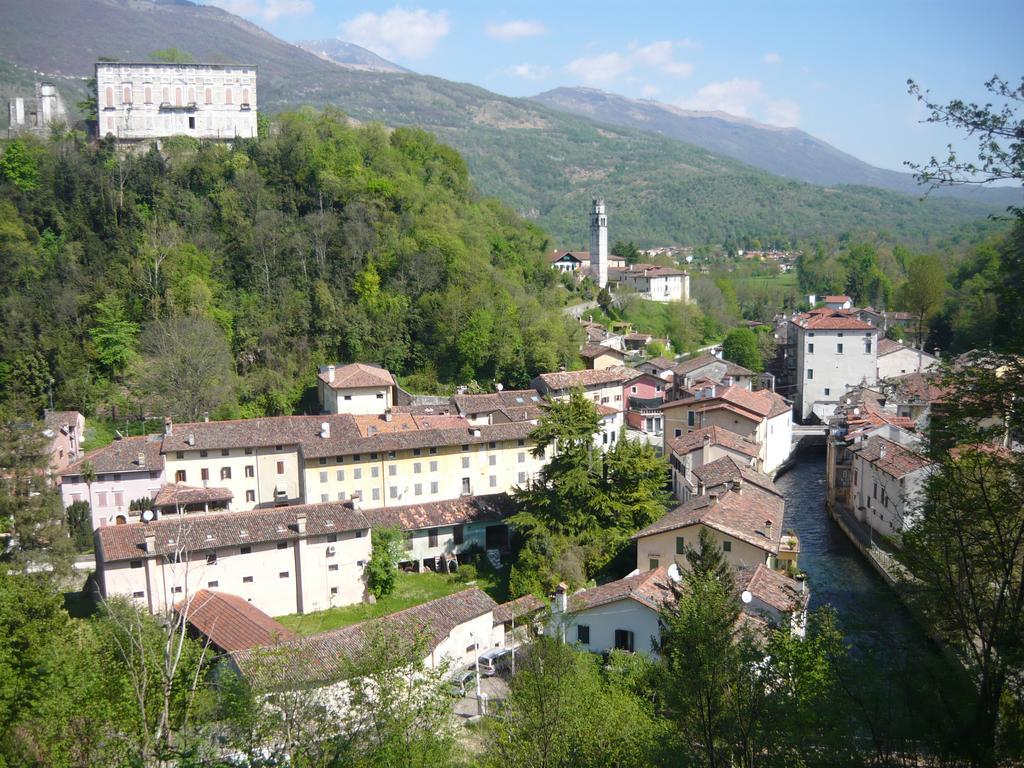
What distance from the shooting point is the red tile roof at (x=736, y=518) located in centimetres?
2348

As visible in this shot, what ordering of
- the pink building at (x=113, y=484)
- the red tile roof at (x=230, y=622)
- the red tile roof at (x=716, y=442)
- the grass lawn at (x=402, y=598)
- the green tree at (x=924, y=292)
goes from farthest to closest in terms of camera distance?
the green tree at (x=924, y=292), the red tile roof at (x=716, y=442), the pink building at (x=113, y=484), the grass lawn at (x=402, y=598), the red tile roof at (x=230, y=622)

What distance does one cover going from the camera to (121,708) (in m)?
13.9

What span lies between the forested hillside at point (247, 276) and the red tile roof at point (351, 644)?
23.9 m

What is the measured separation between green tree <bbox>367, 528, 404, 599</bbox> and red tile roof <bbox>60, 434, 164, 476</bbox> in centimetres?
999

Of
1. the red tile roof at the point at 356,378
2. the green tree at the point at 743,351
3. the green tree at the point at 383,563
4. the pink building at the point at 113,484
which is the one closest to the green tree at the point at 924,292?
the green tree at the point at 743,351

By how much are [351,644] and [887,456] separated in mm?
21340

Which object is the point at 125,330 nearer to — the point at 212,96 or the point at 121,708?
the point at 212,96

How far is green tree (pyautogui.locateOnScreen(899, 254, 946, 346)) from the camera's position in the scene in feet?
218

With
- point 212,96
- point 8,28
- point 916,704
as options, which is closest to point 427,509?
point 916,704

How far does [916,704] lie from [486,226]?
182 feet

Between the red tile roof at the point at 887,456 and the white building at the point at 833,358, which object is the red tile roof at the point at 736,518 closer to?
the red tile roof at the point at 887,456

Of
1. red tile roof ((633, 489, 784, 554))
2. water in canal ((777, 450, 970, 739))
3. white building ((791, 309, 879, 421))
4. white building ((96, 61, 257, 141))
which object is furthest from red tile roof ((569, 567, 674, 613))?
white building ((96, 61, 257, 141))

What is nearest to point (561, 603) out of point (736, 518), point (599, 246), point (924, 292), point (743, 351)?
point (736, 518)

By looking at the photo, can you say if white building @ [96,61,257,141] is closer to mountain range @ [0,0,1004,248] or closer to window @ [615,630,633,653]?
window @ [615,630,633,653]
